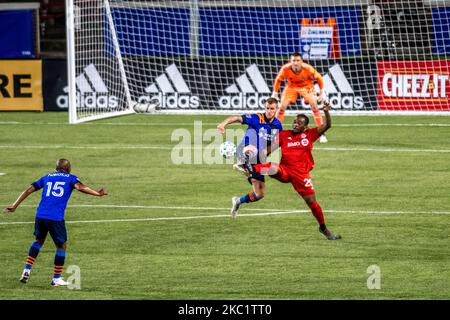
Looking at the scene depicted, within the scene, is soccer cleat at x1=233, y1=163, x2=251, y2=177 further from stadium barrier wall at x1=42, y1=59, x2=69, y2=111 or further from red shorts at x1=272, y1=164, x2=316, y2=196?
stadium barrier wall at x1=42, y1=59, x2=69, y2=111

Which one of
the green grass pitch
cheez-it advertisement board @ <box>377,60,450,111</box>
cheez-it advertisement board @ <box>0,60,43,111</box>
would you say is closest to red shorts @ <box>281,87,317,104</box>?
the green grass pitch

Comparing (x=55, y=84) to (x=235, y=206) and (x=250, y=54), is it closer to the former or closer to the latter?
(x=250, y=54)

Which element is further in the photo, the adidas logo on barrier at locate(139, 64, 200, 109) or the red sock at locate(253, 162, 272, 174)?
the adidas logo on barrier at locate(139, 64, 200, 109)

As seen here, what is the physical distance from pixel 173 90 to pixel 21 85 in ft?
17.1

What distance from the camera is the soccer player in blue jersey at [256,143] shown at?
18672 millimetres

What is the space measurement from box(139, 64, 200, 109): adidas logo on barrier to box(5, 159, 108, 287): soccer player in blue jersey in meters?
21.3

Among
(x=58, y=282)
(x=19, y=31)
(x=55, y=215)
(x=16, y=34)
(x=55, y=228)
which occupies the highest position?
(x=19, y=31)

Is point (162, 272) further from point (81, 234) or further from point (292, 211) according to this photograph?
point (292, 211)

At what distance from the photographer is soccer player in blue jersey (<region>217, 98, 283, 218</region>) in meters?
18.7

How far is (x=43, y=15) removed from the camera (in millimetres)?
44688

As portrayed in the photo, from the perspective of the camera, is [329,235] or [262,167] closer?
[329,235]

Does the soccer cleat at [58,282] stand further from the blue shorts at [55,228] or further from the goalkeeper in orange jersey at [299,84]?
the goalkeeper in orange jersey at [299,84]

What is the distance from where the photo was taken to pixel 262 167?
1822 centimetres

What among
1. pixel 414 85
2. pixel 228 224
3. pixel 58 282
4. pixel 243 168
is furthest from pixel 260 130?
pixel 414 85
